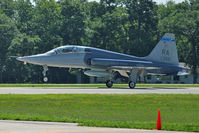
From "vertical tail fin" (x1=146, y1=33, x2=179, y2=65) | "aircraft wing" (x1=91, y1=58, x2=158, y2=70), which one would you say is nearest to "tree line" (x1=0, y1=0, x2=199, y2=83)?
"vertical tail fin" (x1=146, y1=33, x2=179, y2=65)

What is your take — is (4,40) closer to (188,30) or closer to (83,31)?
(83,31)

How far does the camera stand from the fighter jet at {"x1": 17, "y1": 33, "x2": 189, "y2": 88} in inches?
1800

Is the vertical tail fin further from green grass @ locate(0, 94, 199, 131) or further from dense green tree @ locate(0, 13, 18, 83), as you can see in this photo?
dense green tree @ locate(0, 13, 18, 83)

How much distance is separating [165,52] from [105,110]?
2771 centimetres

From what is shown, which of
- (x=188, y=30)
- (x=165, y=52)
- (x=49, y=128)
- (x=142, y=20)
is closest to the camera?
(x=49, y=128)

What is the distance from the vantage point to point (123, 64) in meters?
47.5

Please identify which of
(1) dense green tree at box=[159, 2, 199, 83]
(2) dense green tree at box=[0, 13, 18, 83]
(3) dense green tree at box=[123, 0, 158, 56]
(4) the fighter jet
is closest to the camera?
(4) the fighter jet

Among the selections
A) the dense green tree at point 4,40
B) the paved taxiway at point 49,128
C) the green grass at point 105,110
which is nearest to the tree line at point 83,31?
the dense green tree at point 4,40

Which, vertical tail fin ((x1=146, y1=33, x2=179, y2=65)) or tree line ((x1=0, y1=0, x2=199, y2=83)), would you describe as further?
tree line ((x1=0, y1=0, x2=199, y2=83))

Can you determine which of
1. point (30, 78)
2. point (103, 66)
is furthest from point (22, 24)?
point (103, 66)

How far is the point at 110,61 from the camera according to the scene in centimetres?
4709

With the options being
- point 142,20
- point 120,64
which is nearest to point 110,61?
point 120,64

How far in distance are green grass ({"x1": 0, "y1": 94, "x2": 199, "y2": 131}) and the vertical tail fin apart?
1949 cm

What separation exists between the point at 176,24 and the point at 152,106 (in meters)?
65.7
